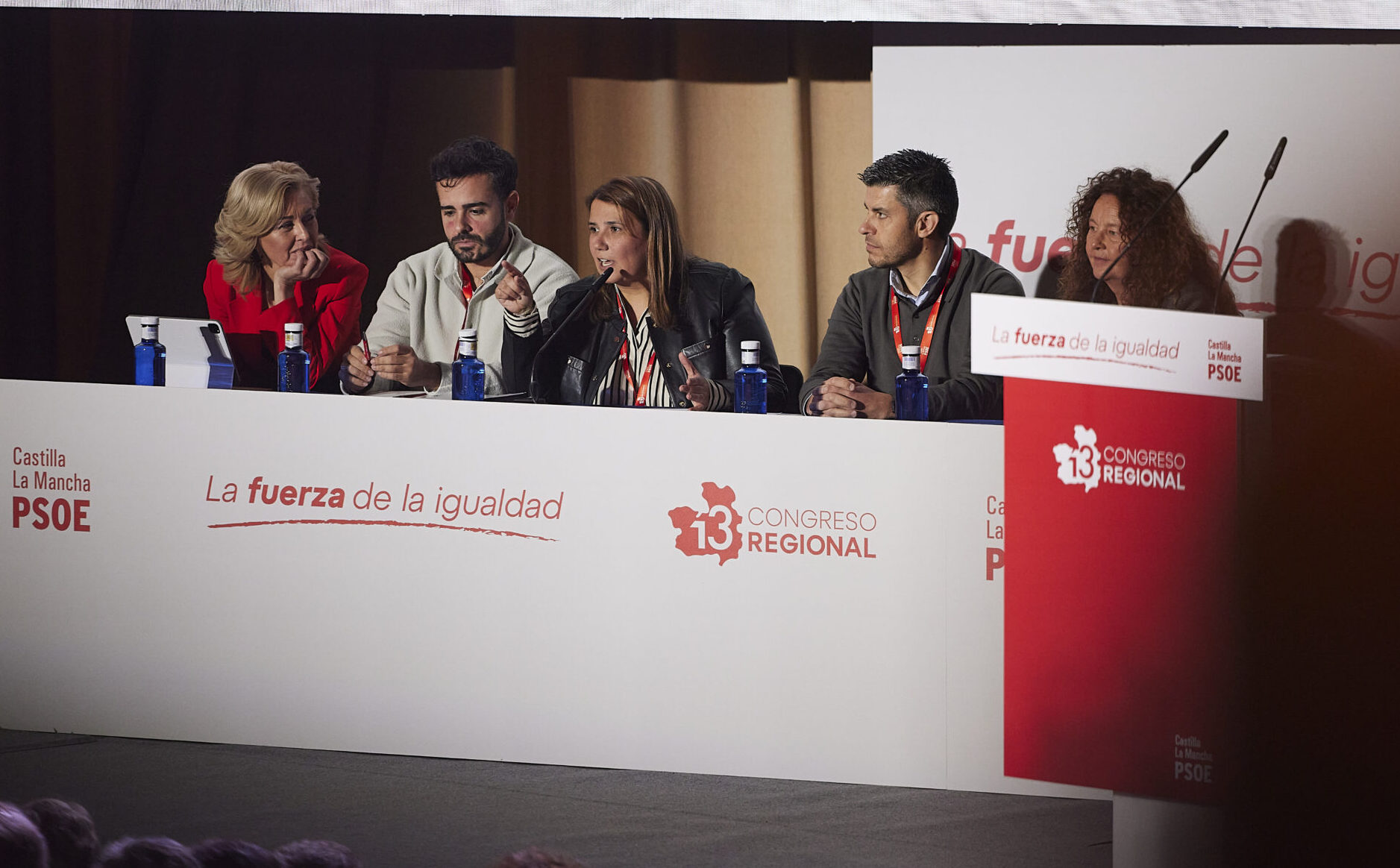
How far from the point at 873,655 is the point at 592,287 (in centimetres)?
120

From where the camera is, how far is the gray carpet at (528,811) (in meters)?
2.52

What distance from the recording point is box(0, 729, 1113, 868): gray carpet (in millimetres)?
2523

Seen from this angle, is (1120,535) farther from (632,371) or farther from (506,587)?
(632,371)

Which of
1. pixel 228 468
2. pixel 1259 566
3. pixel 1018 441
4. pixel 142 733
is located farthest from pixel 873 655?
pixel 142 733

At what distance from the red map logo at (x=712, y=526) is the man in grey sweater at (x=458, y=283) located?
880mm

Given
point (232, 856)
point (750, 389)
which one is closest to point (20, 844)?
point (232, 856)

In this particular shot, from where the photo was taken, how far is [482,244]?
12.0 ft

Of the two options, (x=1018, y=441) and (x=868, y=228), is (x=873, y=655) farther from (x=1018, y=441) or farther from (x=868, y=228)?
(x=868, y=228)

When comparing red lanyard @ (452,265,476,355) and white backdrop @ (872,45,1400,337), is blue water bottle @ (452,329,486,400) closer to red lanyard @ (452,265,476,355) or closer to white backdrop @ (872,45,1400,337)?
red lanyard @ (452,265,476,355)

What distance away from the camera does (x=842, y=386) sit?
3.13 meters

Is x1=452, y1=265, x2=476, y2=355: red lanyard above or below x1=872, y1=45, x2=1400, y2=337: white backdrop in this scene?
below

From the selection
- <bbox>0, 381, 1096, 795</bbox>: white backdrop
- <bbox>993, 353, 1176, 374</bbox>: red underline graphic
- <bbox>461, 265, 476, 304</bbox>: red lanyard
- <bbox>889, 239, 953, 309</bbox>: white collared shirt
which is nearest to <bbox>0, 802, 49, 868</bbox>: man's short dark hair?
<bbox>0, 381, 1096, 795</bbox>: white backdrop

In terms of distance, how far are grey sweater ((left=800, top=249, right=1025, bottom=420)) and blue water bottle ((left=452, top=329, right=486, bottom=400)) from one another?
2.69 ft

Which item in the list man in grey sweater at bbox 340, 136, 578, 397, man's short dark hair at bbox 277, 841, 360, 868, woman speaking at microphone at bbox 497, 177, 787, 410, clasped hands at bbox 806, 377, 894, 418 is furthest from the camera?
man in grey sweater at bbox 340, 136, 578, 397
